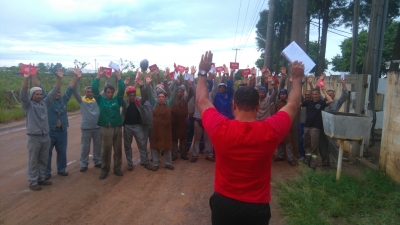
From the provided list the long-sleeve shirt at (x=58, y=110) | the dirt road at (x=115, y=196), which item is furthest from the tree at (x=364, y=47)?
the long-sleeve shirt at (x=58, y=110)

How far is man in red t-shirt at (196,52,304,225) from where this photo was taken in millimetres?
2293

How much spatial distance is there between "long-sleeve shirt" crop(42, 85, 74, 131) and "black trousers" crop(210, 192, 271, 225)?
16.6 ft

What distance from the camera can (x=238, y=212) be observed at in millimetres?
2371

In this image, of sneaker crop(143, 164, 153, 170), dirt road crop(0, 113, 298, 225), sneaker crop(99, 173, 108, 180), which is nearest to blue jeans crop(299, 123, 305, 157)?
dirt road crop(0, 113, 298, 225)

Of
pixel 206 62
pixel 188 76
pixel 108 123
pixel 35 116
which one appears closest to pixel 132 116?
pixel 108 123

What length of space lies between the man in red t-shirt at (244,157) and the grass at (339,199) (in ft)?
7.91

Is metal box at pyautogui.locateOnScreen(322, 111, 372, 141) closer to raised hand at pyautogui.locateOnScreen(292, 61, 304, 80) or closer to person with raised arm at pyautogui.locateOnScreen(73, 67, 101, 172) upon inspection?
raised hand at pyautogui.locateOnScreen(292, 61, 304, 80)

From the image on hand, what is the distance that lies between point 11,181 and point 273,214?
16.0 feet

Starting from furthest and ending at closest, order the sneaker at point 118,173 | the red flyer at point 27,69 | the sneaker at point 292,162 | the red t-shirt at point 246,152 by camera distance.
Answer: the sneaker at point 292,162 → the sneaker at point 118,173 → the red flyer at point 27,69 → the red t-shirt at point 246,152

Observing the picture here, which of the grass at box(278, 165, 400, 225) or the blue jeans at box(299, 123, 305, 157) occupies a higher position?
the blue jeans at box(299, 123, 305, 157)

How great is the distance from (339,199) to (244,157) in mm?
3616

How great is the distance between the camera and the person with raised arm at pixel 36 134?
5.95 metres

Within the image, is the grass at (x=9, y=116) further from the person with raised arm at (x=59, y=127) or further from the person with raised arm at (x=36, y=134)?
the person with raised arm at (x=36, y=134)

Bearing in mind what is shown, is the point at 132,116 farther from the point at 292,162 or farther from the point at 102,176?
the point at 292,162
